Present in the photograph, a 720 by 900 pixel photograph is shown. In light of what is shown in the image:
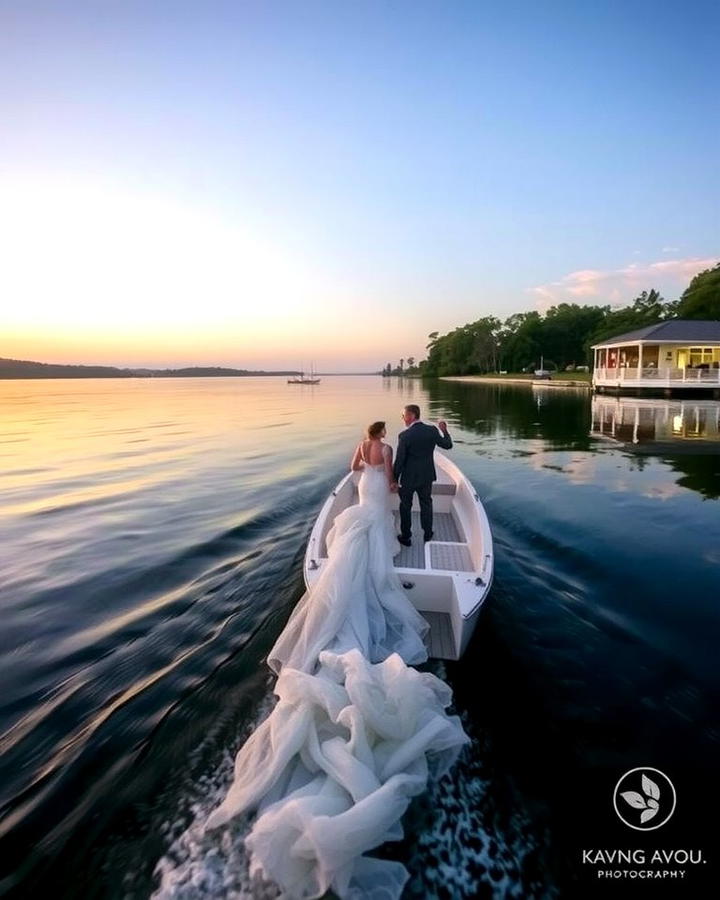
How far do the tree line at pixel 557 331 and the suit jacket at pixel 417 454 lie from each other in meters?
60.1

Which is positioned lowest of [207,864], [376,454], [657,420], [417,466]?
[657,420]

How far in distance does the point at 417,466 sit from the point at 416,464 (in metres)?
0.03

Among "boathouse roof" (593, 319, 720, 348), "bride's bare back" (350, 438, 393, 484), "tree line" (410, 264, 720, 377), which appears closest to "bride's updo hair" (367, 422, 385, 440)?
"bride's bare back" (350, 438, 393, 484)

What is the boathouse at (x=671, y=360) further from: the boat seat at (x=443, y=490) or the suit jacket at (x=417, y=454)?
the suit jacket at (x=417, y=454)

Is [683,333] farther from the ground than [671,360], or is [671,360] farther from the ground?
[683,333]

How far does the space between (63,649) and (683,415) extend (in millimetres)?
28611

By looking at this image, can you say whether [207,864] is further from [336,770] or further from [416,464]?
[416,464]

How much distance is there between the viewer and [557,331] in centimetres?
8769

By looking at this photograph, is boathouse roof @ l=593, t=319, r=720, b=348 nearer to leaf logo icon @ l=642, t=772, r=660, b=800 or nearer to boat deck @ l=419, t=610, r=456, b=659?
boat deck @ l=419, t=610, r=456, b=659

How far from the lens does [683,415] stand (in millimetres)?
25047

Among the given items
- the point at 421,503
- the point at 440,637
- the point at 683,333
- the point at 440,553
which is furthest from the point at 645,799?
the point at 683,333

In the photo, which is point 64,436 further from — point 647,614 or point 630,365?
point 630,365

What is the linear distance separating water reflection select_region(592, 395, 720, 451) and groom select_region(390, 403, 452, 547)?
14012 millimetres

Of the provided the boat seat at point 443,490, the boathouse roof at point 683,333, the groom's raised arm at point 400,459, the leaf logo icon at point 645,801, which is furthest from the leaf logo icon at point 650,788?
the boathouse roof at point 683,333
